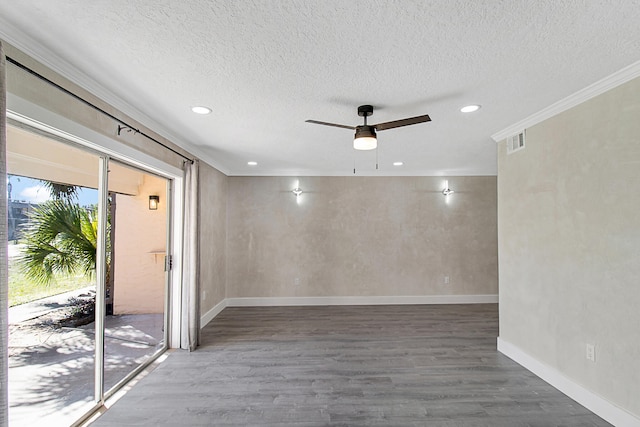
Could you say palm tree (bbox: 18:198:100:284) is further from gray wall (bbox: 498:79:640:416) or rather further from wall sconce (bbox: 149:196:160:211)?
gray wall (bbox: 498:79:640:416)

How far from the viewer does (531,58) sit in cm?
199

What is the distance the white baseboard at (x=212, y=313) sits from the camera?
15.7 feet

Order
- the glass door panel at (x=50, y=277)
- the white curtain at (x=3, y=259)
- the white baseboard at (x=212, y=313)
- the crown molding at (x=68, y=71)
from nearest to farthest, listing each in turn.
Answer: the white curtain at (x=3, y=259) < the crown molding at (x=68, y=71) < the glass door panel at (x=50, y=277) < the white baseboard at (x=212, y=313)

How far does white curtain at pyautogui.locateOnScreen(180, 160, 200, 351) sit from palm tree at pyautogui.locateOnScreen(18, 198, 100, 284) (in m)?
1.34

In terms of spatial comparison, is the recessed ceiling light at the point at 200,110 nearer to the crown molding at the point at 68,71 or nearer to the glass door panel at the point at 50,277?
the crown molding at the point at 68,71

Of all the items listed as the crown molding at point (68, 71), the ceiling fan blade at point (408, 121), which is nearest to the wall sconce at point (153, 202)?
the crown molding at point (68, 71)

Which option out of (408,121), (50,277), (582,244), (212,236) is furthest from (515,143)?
(212,236)

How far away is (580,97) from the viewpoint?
101 inches

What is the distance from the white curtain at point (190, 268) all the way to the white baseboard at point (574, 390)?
3.67 meters

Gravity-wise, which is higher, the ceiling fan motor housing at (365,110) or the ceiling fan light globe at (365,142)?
the ceiling fan motor housing at (365,110)

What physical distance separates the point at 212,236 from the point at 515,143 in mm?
4454

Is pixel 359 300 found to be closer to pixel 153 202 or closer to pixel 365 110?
pixel 153 202

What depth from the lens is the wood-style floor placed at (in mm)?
2461

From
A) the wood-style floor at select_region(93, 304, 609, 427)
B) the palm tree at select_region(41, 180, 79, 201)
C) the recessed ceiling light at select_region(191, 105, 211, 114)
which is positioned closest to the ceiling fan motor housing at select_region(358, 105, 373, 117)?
the recessed ceiling light at select_region(191, 105, 211, 114)
